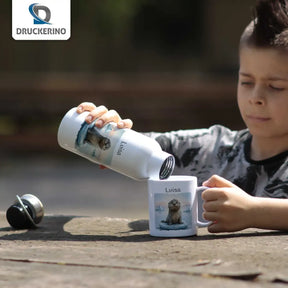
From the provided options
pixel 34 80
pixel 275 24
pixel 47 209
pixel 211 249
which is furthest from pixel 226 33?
pixel 211 249

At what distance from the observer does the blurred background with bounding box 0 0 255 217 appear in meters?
7.61

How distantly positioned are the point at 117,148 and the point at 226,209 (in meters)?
0.40

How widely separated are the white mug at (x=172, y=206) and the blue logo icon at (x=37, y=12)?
3.10 m

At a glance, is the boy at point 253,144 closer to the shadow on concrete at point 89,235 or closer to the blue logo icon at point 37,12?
the shadow on concrete at point 89,235

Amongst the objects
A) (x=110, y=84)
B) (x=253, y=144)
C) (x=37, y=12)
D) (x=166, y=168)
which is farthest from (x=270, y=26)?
(x=110, y=84)

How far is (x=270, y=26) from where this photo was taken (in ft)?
9.24

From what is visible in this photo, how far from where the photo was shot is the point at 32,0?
517 cm

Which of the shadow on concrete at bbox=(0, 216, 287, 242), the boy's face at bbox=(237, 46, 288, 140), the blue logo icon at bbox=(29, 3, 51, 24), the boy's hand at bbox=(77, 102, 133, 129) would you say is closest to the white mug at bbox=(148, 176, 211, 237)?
the shadow on concrete at bbox=(0, 216, 287, 242)

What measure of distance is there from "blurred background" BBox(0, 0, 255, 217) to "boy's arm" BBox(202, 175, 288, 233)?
11.3 ft

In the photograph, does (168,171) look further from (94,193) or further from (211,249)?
(94,193)

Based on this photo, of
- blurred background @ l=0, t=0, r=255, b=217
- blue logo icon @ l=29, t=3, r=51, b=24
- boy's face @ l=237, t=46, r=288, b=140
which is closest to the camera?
boy's face @ l=237, t=46, r=288, b=140

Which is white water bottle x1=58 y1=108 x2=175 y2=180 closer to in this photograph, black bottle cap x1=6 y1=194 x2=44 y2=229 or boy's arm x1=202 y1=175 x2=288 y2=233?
boy's arm x1=202 y1=175 x2=288 y2=233

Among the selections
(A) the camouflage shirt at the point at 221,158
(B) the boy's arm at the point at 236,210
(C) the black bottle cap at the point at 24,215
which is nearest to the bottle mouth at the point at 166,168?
(B) the boy's arm at the point at 236,210

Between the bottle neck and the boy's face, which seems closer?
the bottle neck
